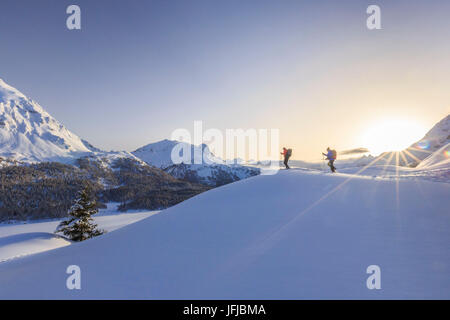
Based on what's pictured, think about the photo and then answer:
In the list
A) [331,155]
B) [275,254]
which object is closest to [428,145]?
[331,155]

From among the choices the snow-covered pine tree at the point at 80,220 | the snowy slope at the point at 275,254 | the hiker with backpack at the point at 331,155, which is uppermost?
the hiker with backpack at the point at 331,155

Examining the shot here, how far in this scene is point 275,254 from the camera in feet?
16.9

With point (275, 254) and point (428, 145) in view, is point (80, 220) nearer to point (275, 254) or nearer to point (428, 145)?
point (275, 254)

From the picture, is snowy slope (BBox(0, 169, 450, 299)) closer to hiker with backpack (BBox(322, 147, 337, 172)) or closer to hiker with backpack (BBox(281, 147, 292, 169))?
hiker with backpack (BBox(322, 147, 337, 172))

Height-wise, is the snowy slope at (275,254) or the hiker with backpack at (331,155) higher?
the hiker with backpack at (331,155)

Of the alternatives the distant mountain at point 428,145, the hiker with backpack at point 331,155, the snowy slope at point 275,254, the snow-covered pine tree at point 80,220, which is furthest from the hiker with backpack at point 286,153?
the distant mountain at point 428,145

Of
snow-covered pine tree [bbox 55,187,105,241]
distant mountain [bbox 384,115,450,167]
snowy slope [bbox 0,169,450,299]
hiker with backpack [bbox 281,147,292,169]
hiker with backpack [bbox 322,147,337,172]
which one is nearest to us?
snowy slope [bbox 0,169,450,299]

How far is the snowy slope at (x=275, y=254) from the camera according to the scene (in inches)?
164

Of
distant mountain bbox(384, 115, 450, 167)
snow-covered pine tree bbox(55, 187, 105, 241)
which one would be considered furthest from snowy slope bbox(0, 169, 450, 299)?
distant mountain bbox(384, 115, 450, 167)

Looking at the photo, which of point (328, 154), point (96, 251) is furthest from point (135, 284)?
point (328, 154)

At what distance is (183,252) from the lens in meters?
5.82

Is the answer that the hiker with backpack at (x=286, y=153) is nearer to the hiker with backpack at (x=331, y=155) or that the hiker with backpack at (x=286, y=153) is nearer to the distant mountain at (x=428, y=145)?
the hiker with backpack at (x=331, y=155)

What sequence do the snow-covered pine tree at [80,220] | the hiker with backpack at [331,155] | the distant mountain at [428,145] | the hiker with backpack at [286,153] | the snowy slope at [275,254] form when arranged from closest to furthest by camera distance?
1. the snowy slope at [275,254]
2. the hiker with backpack at [331,155]
3. the hiker with backpack at [286,153]
4. the snow-covered pine tree at [80,220]
5. the distant mountain at [428,145]

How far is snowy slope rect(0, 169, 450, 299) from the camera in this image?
418cm
